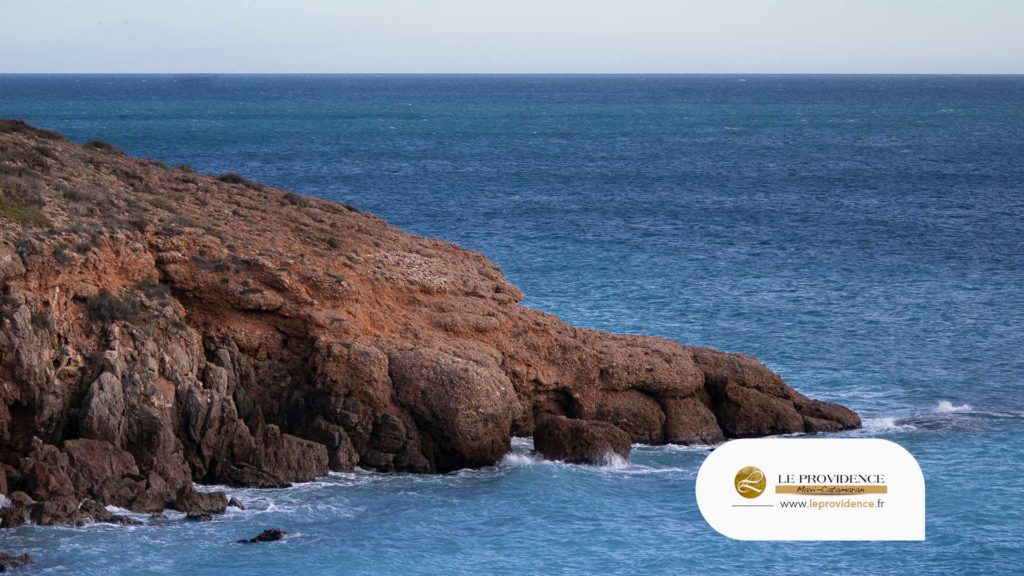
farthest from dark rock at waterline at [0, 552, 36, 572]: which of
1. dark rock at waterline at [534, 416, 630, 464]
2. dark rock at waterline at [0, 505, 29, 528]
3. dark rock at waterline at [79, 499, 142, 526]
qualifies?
dark rock at waterline at [534, 416, 630, 464]

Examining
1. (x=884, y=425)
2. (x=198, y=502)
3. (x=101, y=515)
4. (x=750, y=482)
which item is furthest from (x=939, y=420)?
(x=101, y=515)

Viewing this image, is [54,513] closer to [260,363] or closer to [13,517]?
[13,517]

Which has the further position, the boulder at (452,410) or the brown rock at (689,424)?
the brown rock at (689,424)

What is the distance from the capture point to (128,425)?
29.3 meters

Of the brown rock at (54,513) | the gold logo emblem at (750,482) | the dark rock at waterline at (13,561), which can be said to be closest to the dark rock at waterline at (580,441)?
the gold logo emblem at (750,482)

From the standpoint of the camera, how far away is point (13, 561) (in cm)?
2462

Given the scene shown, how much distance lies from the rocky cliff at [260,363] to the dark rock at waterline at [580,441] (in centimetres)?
29

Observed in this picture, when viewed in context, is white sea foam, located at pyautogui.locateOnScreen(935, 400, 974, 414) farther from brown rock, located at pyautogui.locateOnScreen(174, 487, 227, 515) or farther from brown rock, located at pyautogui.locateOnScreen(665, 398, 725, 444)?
brown rock, located at pyautogui.locateOnScreen(174, 487, 227, 515)

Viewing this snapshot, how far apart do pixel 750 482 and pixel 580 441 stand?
10.7m

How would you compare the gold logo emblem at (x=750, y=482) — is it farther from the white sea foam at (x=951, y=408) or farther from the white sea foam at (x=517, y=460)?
the white sea foam at (x=951, y=408)

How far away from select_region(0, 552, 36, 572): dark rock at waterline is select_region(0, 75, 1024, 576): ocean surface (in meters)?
0.29

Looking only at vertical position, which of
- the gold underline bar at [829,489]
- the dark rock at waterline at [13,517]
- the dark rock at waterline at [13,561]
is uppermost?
the gold underline bar at [829,489]

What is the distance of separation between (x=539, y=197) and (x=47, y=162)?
5399cm

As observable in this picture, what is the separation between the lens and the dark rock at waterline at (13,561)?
24453mm
